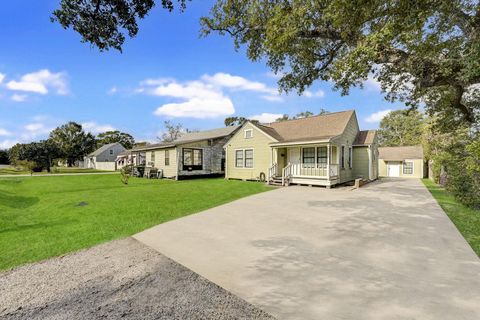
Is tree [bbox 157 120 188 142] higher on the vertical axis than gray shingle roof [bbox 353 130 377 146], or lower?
higher

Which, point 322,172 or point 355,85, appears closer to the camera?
point 355,85

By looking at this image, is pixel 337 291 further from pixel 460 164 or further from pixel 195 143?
pixel 195 143

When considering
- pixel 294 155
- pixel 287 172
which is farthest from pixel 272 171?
pixel 294 155

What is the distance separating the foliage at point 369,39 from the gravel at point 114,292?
6629mm

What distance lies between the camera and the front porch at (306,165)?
48.2ft

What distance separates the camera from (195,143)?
2084 cm

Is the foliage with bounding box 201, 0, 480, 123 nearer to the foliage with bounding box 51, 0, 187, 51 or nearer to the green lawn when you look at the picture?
the foliage with bounding box 51, 0, 187, 51

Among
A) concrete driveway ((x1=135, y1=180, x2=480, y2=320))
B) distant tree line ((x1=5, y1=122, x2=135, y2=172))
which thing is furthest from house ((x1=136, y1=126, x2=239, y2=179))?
distant tree line ((x1=5, y1=122, x2=135, y2=172))

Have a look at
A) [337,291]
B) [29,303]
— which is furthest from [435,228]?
[29,303]

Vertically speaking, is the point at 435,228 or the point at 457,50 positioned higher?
the point at 457,50

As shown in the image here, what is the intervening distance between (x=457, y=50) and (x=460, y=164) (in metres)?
5.59

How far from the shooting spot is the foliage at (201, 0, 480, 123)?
19.8ft

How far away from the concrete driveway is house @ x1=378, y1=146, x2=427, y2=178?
23.8 metres

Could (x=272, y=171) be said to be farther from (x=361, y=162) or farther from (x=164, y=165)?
(x=164, y=165)
